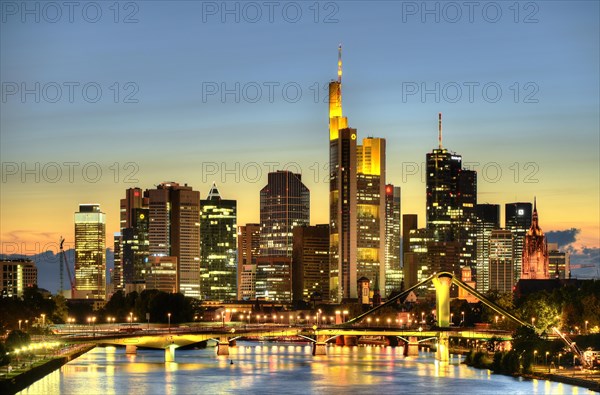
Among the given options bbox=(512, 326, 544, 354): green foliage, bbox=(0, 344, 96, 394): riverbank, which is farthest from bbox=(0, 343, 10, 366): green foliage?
bbox=(512, 326, 544, 354): green foliage

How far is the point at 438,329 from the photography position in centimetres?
16875

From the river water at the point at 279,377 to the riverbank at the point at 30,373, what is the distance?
35.9 inches

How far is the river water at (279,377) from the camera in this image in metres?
118

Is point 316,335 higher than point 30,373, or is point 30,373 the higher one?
point 316,335

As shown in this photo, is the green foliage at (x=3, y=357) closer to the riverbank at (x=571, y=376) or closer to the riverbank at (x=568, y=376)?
the riverbank at (x=568, y=376)

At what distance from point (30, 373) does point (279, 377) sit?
1036 inches

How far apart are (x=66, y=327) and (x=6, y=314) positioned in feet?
79.0

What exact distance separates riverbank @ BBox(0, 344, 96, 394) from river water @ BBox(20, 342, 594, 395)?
0.91m

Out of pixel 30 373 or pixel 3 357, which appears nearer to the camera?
pixel 30 373

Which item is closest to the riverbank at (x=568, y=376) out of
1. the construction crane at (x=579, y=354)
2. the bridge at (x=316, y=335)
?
the construction crane at (x=579, y=354)

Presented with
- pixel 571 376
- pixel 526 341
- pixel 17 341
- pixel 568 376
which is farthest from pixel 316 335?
pixel 571 376

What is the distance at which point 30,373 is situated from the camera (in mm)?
121312

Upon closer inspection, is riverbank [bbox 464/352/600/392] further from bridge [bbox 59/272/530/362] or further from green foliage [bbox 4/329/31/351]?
green foliage [bbox 4/329/31/351]

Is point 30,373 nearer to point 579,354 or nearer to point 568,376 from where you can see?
point 568,376
